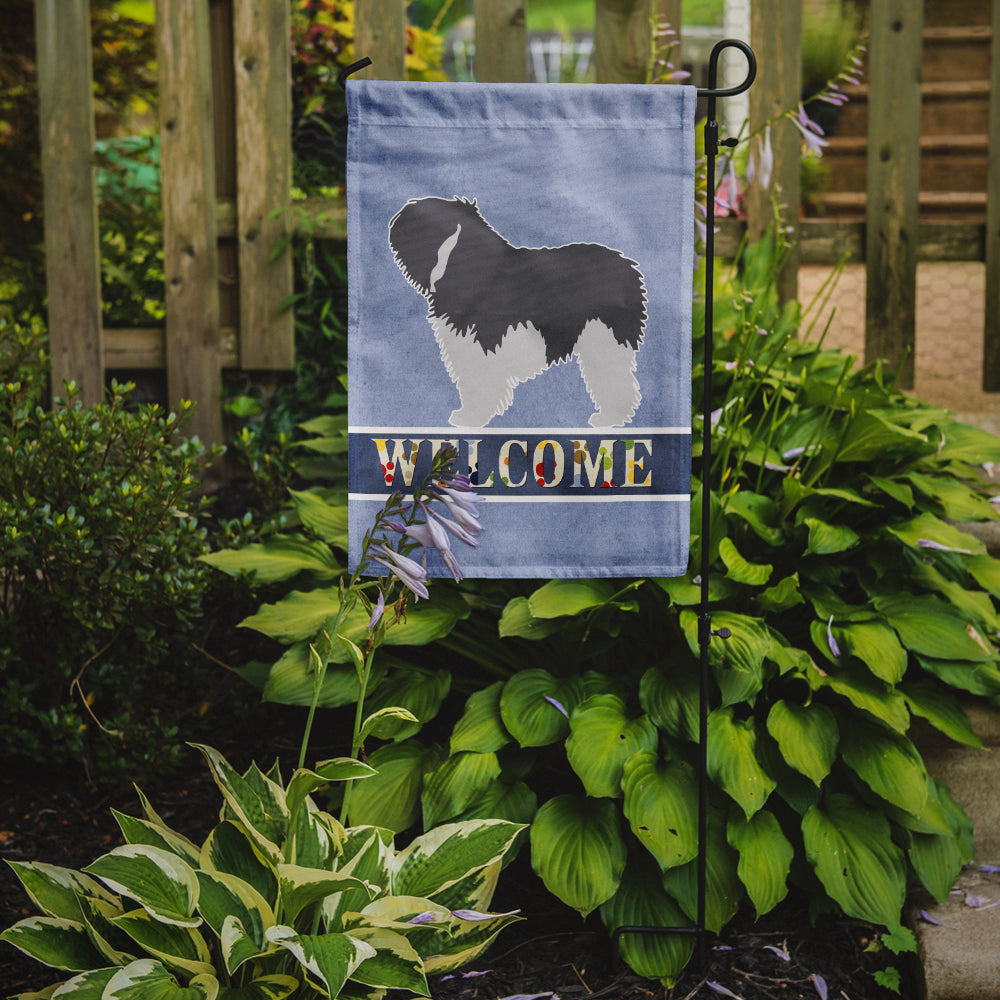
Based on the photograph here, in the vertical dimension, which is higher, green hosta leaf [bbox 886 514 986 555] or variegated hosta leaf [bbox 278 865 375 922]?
green hosta leaf [bbox 886 514 986 555]

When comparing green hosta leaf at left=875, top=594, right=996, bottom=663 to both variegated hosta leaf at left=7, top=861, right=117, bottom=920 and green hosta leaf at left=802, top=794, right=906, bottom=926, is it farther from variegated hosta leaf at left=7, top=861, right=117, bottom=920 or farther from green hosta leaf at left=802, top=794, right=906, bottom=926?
variegated hosta leaf at left=7, top=861, right=117, bottom=920

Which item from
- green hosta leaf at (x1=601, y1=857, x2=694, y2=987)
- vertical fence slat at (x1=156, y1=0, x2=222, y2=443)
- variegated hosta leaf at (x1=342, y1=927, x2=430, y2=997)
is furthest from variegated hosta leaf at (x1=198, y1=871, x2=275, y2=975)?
vertical fence slat at (x1=156, y1=0, x2=222, y2=443)

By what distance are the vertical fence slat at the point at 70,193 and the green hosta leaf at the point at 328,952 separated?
7.38ft

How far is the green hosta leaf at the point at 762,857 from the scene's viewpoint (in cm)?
187

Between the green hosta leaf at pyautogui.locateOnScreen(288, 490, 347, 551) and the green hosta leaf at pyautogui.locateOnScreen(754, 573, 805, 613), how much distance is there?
948mm

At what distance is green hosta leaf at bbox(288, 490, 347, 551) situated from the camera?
242 centimetres

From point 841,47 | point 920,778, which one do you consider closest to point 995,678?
point 920,778

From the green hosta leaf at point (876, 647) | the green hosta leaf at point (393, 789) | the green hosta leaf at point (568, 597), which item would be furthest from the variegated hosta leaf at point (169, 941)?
the green hosta leaf at point (876, 647)

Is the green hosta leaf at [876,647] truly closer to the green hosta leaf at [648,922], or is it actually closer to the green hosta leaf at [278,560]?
the green hosta leaf at [648,922]

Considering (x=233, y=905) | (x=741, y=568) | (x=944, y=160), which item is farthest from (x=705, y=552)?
(x=944, y=160)

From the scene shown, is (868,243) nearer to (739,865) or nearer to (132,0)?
(739,865)

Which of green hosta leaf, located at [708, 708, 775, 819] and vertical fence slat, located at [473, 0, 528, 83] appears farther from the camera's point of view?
vertical fence slat, located at [473, 0, 528, 83]

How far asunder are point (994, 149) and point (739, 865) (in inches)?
105

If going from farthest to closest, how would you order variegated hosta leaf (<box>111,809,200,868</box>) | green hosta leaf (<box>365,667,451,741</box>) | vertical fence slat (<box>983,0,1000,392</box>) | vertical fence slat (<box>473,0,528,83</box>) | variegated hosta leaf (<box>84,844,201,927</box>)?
vertical fence slat (<box>983,0,1000,392</box>), vertical fence slat (<box>473,0,528,83</box>), green hosta leaf (<box>365,667,451,741</box>), variegated hosta leaf (<box>111,809,200,868</box>), variegated hosta leaf (<box>84,844,201,927</box>)
